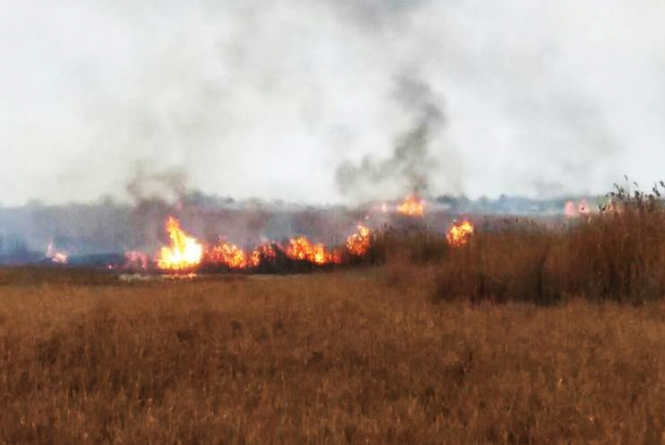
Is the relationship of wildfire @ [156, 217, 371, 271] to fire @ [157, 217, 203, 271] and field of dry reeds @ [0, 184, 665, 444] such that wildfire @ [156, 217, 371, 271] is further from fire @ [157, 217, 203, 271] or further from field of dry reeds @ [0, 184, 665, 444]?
field of dry reeds @ [0, 184, 665, 444]

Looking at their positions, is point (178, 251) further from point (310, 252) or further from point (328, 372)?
point (328, 372)

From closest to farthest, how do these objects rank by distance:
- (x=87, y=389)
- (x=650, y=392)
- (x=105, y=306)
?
1. (x=650, y=392)
2. (x=87, y=389)
3. (x=105, y=306)

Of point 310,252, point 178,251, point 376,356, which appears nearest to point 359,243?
point 310,252

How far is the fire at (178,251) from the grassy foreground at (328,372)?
1060 cm

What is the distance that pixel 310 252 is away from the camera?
19859 mm

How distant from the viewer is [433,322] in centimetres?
709

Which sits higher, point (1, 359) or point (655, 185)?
point (655, 185)

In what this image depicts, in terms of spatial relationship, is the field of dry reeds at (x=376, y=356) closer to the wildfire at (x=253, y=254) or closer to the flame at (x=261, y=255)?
the wildfire at (x=253, y=254)

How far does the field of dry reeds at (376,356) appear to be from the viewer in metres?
4.05

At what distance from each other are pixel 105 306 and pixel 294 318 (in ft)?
7.12

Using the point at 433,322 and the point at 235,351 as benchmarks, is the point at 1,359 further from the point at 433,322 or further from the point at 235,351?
the point at 433,322

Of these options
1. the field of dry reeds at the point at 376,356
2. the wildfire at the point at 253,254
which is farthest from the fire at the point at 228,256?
the field of dry reeds at the point at 376,356

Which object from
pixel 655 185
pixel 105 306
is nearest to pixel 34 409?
pixel 105 306

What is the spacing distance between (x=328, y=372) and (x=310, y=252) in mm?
14463
